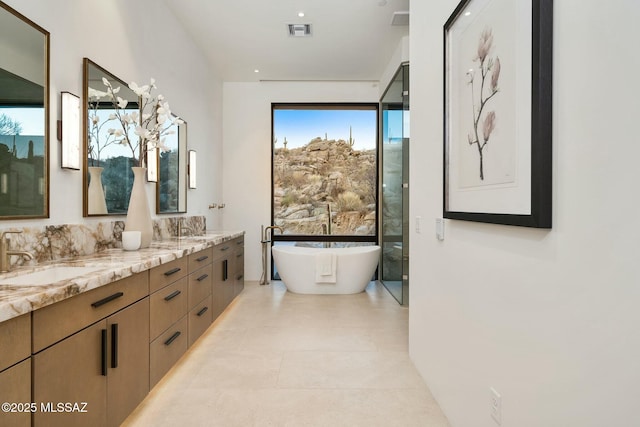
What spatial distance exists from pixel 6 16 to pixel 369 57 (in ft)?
12.5

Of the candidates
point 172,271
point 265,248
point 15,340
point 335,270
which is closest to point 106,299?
point 15,340

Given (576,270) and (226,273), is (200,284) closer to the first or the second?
(226,273)

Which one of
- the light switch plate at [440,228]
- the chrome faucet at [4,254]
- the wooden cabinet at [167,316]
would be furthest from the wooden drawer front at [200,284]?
→ the light switch plate at [440,228]

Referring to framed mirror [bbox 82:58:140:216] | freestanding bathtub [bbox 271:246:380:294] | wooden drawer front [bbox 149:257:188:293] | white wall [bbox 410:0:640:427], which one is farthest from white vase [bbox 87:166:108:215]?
freestanding bathtub [bbox 271:246:380:294]

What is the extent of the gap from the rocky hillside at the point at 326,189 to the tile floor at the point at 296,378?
2085mm

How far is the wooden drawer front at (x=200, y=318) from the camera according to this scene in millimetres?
2805

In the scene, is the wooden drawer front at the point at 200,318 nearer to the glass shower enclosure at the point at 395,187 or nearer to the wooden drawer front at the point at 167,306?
the wooden drawer front at the point at 167,306

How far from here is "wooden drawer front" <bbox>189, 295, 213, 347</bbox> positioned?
2805mm

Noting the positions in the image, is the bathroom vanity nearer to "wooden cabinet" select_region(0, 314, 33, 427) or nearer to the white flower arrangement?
"wooden cabinet" select_region(0, 314, 33, 427)

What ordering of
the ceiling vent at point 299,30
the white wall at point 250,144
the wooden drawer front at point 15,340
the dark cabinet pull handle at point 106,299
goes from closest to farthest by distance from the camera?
1. the wooden drawer front at point 15,340
2. the dark cabinet pull handle at point 106,299
3. the ceiling vent at point 299,30
4. the white wall at point 250,144

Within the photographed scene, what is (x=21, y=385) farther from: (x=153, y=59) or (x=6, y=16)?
(x=153, y=59)

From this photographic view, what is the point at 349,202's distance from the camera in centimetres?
578

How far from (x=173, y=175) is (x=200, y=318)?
1.51 m

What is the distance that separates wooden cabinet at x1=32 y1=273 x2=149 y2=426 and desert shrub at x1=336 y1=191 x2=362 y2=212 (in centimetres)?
402
